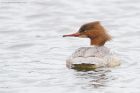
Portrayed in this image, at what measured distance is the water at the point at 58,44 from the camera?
11852mm

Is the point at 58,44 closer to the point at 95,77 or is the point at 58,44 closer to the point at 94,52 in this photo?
the point at 94,52

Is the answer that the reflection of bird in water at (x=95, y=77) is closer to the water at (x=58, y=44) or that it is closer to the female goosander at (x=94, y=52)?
the water at (x=58, y=44)

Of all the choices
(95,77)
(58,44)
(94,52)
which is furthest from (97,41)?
(95,77)

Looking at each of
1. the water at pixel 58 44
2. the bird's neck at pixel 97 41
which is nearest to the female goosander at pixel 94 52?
the bird's neck at pixel 97 41

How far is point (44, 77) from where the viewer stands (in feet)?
40.3

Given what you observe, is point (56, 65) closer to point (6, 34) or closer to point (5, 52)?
point (5, 52)

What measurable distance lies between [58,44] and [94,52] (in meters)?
1.80

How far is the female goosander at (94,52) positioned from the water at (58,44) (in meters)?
0.22

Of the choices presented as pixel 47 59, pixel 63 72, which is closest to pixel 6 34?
pixel 47 59

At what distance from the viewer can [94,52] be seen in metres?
13.4

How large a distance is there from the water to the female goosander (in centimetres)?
22

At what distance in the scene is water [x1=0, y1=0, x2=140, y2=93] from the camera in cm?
→ 1185

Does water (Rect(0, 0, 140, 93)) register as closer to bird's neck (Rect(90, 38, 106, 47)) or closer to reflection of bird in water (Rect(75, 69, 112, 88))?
reflection of bird in water (Rect(75, 69, 112, 88))

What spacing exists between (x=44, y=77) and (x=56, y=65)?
1065mm
